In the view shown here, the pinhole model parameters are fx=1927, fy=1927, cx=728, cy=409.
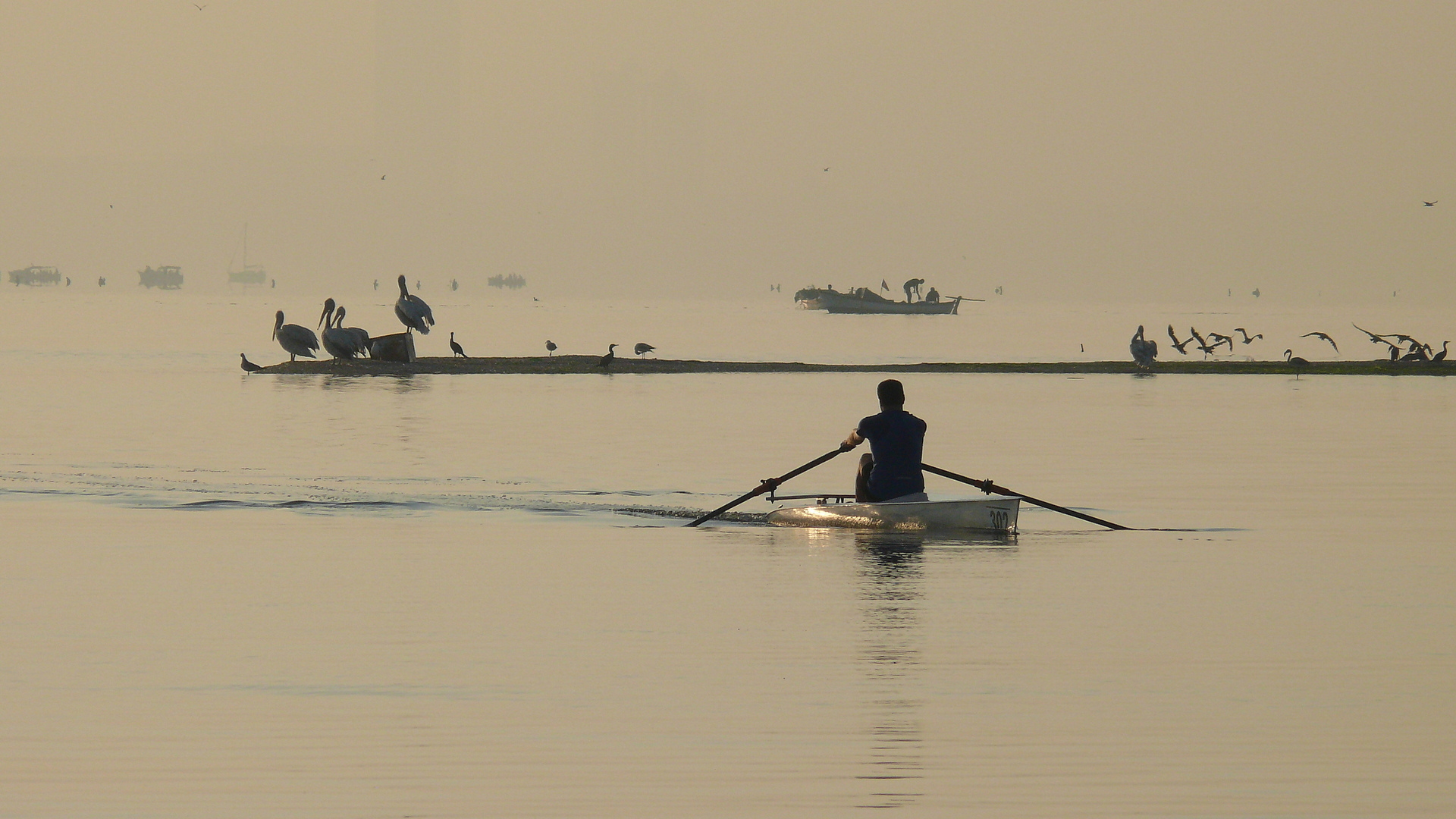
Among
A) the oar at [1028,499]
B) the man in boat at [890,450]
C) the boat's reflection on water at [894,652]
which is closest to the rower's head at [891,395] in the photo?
the man in boat at [890,450]

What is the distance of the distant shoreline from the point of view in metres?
60.6

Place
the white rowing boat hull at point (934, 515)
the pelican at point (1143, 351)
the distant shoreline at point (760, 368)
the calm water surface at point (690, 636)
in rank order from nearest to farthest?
the calm water surface at point (690, 636) < the white rowing boat hull at point (934, 515) < the distant shoreline at point (760, 368) < the pelican at point (1143, 351)

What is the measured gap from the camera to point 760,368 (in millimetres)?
65188

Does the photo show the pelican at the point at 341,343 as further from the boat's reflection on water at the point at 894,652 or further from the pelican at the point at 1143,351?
the boat's reflection on water at the point at 894,652

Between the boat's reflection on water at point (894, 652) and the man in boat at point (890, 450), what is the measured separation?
591 mm

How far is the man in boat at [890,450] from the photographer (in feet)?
73.8

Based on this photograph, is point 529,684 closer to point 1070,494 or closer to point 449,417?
point 1070,494

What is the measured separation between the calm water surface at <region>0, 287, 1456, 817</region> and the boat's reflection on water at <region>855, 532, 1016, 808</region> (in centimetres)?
5

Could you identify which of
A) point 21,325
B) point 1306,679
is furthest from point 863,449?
point 21,325

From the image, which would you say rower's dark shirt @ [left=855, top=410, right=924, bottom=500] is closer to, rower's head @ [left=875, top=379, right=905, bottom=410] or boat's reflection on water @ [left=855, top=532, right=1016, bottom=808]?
rower's head @ [left=875, top=379, right=905, bottom=410]

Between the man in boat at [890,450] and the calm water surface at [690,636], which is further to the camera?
the man in boat at [890,450]

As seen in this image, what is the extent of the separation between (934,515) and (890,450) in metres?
0.97

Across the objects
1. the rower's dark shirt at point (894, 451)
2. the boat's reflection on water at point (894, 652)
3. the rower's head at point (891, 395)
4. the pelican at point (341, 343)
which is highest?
the pelican at point (341, 343)

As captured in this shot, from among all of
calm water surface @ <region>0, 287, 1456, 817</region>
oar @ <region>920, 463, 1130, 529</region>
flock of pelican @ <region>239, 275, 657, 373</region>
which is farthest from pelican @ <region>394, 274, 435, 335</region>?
oar @ <region>920, 463, 1130, 529</region>
